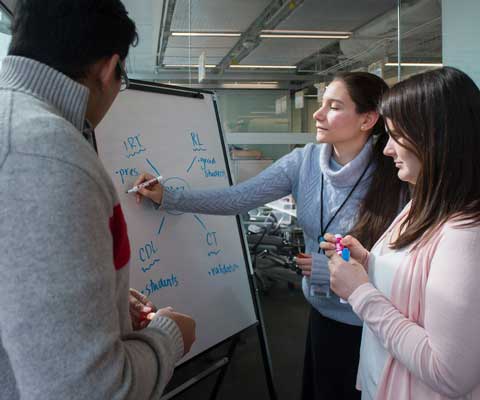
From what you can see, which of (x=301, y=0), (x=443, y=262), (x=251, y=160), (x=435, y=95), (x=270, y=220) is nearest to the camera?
(x=443, y=262)

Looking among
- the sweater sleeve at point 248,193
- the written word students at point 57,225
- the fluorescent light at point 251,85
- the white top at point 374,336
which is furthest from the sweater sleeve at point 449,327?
the fluorescent light at point 251,85

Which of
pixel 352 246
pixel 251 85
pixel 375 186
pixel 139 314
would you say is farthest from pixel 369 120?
pixel 251 85

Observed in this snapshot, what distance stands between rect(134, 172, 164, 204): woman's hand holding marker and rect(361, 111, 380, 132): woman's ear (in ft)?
2.51

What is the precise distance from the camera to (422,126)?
94cm

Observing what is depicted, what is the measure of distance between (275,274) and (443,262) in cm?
388

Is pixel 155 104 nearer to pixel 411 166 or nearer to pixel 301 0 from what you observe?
pixel 411 166

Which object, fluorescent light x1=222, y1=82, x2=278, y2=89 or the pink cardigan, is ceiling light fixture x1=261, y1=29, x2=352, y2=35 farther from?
the pink cardigan

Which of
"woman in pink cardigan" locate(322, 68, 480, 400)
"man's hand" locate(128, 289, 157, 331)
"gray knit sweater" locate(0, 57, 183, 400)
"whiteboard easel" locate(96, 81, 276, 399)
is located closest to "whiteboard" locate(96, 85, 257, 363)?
"whiteboard easel" locate(96, 81, 276, 399)

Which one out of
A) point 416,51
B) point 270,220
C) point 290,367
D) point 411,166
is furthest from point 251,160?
point 411,166

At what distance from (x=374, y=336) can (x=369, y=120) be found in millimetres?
796

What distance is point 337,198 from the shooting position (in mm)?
1512

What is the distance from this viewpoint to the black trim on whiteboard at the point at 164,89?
150cm

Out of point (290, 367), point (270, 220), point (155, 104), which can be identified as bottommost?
point (290, 367)

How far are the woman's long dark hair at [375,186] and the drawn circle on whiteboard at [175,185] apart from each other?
25.0 inches
